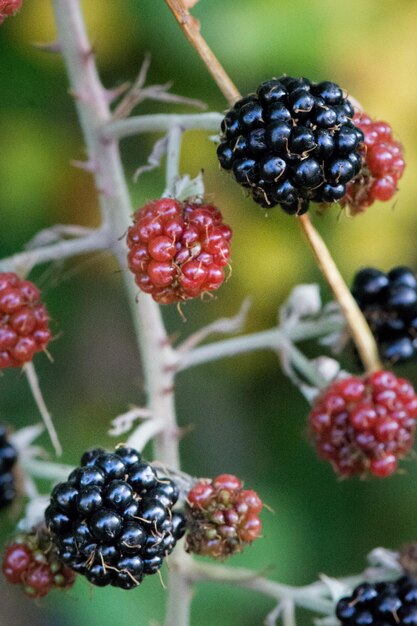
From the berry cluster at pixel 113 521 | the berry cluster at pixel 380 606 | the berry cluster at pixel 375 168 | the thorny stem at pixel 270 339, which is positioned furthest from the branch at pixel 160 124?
the berry cluster at pixel 380 606

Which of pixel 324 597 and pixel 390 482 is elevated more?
pixel 324 597

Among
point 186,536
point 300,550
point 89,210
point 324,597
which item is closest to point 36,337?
point 186,536

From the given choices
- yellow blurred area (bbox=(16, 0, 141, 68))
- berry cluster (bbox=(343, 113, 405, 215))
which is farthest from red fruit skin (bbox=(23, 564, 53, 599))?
yellow blurred area (bbox=(16, 0, 141, 68))

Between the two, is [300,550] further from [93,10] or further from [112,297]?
[93,10]

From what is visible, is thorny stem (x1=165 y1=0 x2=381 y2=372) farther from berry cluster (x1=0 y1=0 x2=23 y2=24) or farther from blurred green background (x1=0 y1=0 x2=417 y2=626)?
blurred green background (x1=0 y1=0 x2=417 y2=626)

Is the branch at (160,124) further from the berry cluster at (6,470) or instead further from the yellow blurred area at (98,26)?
the yellow blurred area at (98,26)

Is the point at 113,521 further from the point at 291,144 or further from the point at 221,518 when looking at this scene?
the point at 291,144
